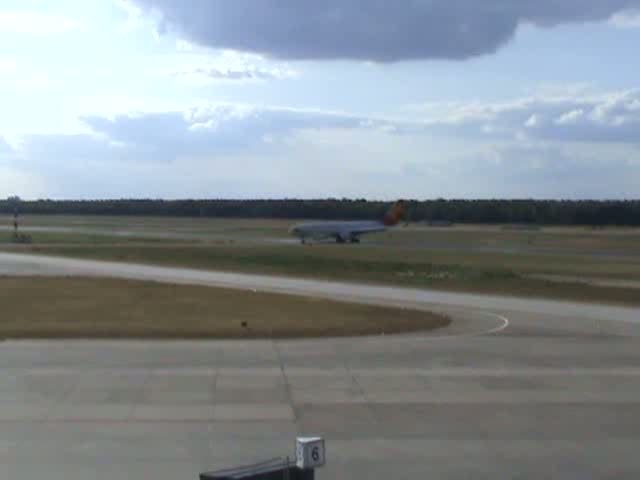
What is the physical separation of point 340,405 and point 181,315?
56.8 feet

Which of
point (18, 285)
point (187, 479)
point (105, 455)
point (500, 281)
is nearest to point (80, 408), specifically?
point (105, 455)

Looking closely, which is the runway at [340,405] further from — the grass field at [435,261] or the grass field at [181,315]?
the grass field at [435,261]

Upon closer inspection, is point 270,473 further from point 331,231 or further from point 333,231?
point 333,231

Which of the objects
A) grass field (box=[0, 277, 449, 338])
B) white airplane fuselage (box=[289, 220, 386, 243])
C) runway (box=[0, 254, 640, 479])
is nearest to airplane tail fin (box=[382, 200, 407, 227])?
white airplane fuselage (box=[289, 220, 386, 243])

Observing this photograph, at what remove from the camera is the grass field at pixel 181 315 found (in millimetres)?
30375

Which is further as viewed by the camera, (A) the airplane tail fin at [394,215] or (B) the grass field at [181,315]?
(A) the airplane tail fin at [394,215]

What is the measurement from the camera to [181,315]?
35625 mm

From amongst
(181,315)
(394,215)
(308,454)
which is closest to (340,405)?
(308,454)

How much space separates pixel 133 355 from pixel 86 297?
1765 centimetres

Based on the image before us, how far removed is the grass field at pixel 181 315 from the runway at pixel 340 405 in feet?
7.11

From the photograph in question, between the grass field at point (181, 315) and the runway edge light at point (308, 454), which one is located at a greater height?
the runway edge light at point (308, 454)

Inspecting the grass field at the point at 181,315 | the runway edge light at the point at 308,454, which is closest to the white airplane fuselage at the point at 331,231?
the grass field at the point at 181,315

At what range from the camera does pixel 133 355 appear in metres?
25.5

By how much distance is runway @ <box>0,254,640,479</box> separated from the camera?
1477cm
